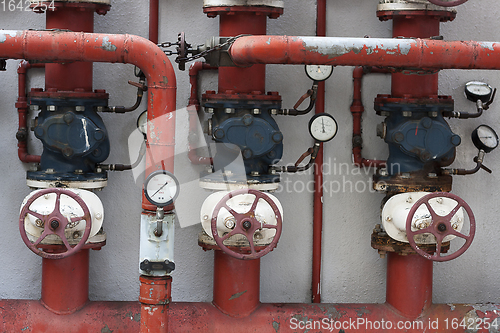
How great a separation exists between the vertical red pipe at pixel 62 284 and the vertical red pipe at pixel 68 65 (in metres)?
0.68

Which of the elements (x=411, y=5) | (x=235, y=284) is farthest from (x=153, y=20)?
(x=235, y=284)

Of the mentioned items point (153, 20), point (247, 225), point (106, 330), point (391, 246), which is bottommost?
point (106, 330)

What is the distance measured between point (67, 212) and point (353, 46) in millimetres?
1148

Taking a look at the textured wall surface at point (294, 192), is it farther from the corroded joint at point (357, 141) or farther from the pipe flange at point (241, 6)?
the pipe flange at point (241, 6)

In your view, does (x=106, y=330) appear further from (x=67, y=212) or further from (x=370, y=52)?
(x=370, y=52)

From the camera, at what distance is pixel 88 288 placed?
227 centimetres

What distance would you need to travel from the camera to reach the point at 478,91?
228cm

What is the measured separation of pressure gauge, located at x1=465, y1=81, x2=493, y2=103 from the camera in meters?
2.28

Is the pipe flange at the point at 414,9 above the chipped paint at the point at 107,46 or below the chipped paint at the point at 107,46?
Result: above

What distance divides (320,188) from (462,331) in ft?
2.69

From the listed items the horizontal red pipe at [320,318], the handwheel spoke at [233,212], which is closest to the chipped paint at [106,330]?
the horizontal red pipe at [320,318]

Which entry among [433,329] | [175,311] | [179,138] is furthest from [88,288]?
[433,329]

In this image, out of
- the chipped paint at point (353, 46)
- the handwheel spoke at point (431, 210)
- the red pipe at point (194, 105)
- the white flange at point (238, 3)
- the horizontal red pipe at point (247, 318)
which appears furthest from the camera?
the red pipe at point (194, 105)

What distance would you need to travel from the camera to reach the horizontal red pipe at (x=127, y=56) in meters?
1.79
